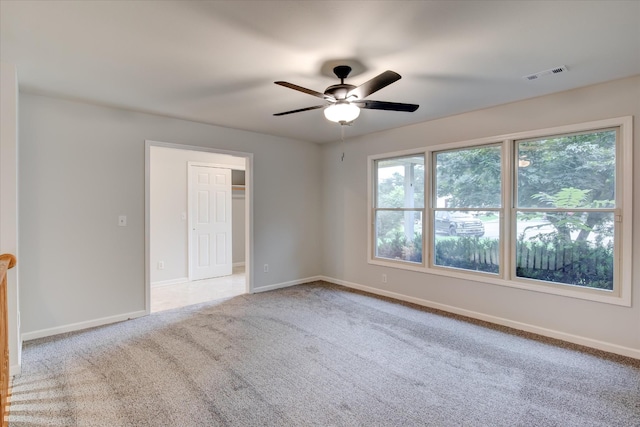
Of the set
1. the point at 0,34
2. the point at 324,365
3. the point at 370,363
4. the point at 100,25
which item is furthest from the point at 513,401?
the point at 0,34

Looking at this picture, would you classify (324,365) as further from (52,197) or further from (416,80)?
(52,197)

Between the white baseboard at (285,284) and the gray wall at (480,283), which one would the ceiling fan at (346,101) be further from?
the white baseboard at (285,284)

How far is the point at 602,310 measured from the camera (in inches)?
116

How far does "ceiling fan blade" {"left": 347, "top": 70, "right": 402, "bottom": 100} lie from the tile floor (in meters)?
3.49

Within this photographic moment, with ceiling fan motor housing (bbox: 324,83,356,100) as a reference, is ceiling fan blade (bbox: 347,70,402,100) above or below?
below

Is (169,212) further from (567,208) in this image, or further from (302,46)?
(567,208)

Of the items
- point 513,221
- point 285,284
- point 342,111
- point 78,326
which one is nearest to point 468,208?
point 513,221

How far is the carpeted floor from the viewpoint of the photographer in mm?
2039

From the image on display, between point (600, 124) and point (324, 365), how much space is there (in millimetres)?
3256

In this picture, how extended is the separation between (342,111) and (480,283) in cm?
262

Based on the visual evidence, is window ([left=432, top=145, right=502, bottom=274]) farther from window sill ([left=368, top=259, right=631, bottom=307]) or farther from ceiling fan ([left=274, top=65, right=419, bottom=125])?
ceiling fan ([left=274, top=65, right=419, bottom=125])

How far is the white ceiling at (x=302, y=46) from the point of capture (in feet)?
6.11

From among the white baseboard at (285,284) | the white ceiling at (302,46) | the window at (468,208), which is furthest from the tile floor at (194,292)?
the window at (468,208)

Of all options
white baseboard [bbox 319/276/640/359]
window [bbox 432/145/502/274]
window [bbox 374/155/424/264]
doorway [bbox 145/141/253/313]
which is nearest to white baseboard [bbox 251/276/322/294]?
doorway [bbox 145/141/253/313]
